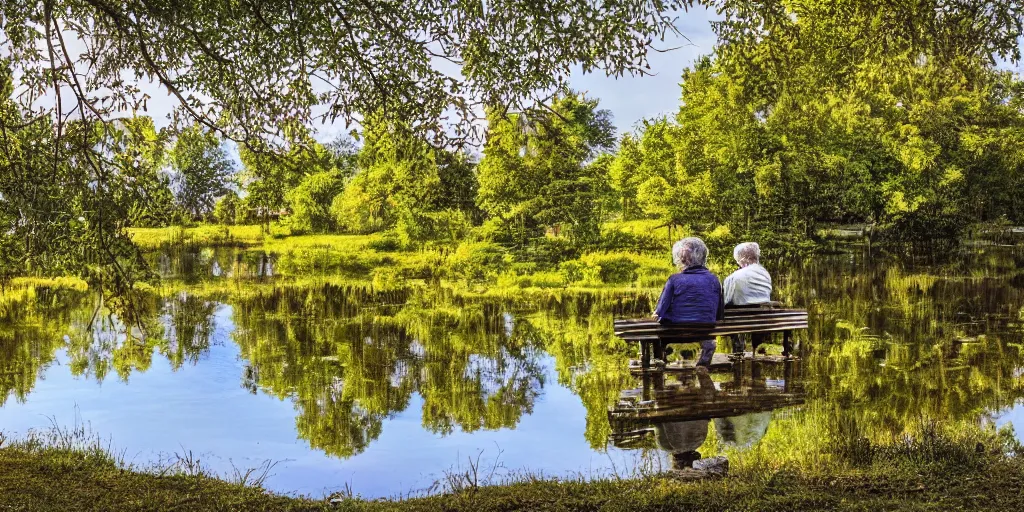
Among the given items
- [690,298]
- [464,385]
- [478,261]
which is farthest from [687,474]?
[478,261]

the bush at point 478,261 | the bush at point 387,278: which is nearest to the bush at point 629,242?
the bush at point 478,261

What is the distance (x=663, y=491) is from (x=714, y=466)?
522 millimetres

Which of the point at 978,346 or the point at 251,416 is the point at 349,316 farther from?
the point at 978,346

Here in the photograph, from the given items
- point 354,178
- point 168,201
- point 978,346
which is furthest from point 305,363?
point 354,178

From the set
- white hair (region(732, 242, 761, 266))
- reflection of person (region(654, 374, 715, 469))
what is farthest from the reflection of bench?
reflection of person (region(654, 374, 715, 469))

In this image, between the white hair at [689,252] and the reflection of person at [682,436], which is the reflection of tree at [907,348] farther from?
the white hair at [689,252]

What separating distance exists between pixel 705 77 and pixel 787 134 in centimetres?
245

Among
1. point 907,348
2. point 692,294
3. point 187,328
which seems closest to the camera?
point 692,294

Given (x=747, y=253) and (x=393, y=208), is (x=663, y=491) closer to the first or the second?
(x=747, y=253)

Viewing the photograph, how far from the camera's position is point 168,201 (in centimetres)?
558

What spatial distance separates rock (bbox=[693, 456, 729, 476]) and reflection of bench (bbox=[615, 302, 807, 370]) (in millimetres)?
2013

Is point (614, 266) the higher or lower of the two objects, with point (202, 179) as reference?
lower

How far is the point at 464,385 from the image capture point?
353 inches

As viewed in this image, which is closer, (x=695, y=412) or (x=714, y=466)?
(x=714, y=466)
